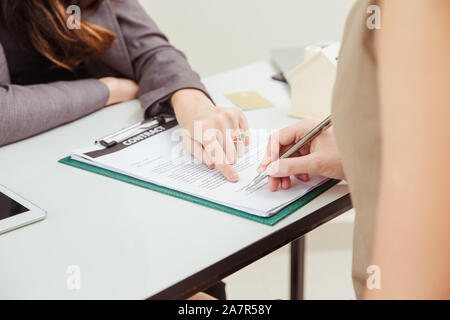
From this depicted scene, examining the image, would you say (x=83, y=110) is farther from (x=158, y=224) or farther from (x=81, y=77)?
(x=158, y=224)

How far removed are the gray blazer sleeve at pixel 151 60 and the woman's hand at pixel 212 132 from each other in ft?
0.21

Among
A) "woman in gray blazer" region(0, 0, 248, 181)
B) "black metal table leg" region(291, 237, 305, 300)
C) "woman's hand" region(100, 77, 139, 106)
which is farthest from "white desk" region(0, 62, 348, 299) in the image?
"black metal table leg" region(291, 237, 305, 300)

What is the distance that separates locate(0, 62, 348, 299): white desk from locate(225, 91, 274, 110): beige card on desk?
349mm

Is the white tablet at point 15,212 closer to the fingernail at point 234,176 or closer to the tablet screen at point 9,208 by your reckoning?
the tablet screen at point 9,208

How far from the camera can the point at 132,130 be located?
821 mm

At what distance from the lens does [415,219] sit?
397mm

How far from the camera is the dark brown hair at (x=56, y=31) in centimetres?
94

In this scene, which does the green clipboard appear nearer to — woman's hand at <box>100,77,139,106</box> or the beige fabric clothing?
the beige fabric clothing

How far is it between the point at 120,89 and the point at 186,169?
1.27 feet

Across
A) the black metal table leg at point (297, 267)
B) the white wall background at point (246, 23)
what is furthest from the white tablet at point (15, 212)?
the white wall background at point (246, 23)

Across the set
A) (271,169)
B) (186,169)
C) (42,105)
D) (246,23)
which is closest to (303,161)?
(271,169)

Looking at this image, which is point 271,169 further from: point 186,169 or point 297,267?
point 297,267

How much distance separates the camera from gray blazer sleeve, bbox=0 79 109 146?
0.80m
